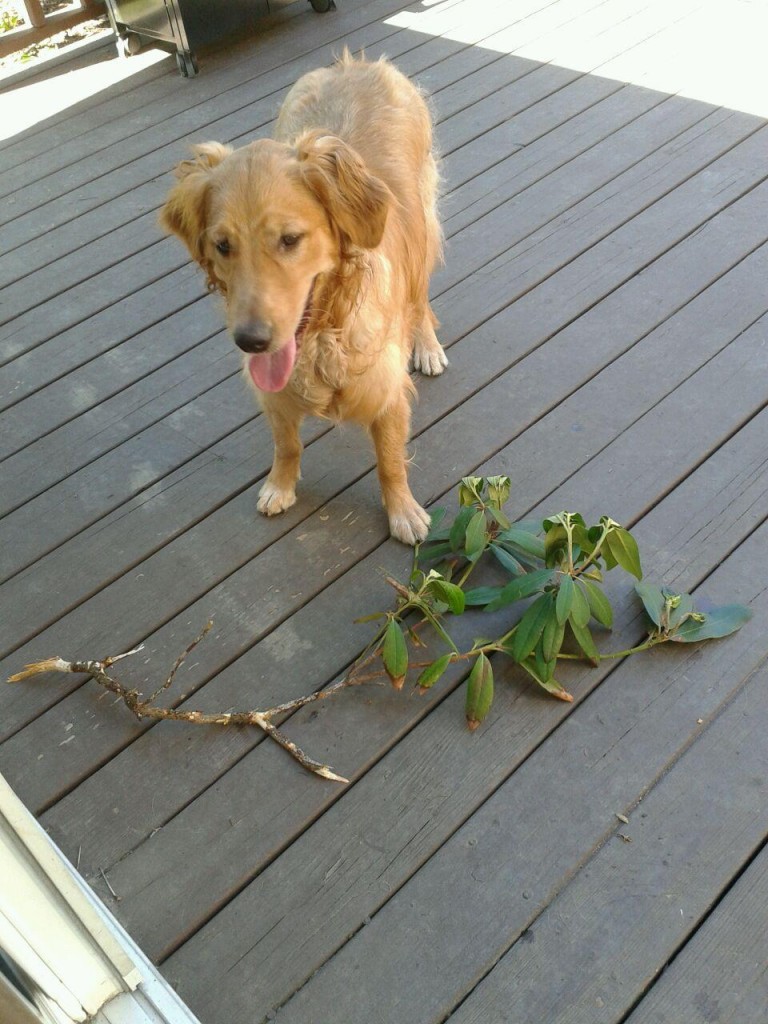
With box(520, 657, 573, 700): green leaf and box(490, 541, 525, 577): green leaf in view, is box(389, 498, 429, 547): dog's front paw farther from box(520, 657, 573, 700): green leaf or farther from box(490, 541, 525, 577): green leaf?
box(520, 657, 573, 700): green leaf

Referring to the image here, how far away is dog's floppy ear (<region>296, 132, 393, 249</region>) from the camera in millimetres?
1830

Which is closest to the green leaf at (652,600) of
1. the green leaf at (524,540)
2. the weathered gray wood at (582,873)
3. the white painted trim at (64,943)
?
the weathered gray wood at (582,873)

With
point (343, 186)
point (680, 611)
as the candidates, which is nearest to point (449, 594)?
point (680, 611)

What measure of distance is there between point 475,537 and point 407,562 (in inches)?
8.7

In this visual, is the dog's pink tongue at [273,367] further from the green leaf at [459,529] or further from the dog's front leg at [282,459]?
the green leaf at [459,529]

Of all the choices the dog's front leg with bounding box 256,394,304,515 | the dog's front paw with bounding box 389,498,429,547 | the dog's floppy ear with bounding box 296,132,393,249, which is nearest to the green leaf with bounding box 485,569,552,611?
the dog's front paw with bounding box 389,498,429,547

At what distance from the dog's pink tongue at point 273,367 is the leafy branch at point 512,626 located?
51 centimetres

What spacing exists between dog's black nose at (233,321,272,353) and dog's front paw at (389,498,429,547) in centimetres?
63

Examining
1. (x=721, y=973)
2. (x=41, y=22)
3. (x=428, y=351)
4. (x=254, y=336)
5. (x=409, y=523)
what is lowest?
(x=721, y=973)

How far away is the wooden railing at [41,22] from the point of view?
468 cm

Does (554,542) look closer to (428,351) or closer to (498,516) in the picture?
(498,516)

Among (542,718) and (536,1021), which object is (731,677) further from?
(536,1021)

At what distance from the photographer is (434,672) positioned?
1.93 m

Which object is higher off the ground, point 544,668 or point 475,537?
point 475,537
